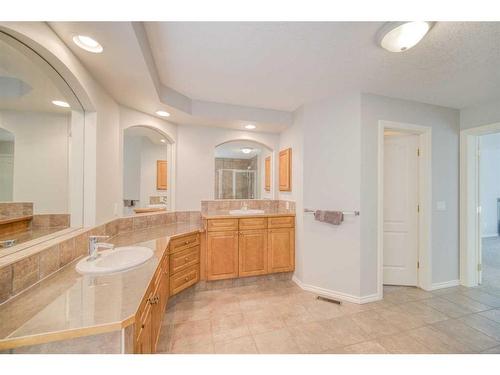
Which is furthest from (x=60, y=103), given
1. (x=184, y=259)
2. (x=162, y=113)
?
(x=184, y=259)

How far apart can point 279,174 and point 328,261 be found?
1.54 m

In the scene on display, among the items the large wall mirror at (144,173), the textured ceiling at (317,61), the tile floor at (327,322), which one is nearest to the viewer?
the textured ceiling at (317,61)

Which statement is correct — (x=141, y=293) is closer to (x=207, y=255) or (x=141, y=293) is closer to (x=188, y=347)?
(x=188, y=347)

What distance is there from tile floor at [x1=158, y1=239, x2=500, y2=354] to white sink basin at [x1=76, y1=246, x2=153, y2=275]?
0.79m

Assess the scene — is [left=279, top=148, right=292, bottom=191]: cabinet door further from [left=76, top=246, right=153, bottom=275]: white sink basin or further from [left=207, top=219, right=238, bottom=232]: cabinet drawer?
[left=76, top=246, right=153, bottom=275]: white sink basin

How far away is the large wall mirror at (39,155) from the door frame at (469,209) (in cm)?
454

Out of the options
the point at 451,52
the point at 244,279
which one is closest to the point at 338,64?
the point at 451,52

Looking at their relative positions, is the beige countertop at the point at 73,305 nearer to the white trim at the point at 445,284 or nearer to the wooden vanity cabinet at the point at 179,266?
the wooden vanity cabinet at the point at 179,266

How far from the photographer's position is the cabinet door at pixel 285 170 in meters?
3.03

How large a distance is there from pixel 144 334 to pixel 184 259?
1.25 metres

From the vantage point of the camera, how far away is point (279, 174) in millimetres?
3406

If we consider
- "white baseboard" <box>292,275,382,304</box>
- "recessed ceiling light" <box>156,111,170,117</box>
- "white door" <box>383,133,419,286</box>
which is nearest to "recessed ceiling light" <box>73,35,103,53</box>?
"recessed ceiling light" <box>156,111,170,117</box>

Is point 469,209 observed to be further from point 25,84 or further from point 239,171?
point 25,84

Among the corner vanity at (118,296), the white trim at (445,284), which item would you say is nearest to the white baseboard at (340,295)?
the white trim at (445,284)
